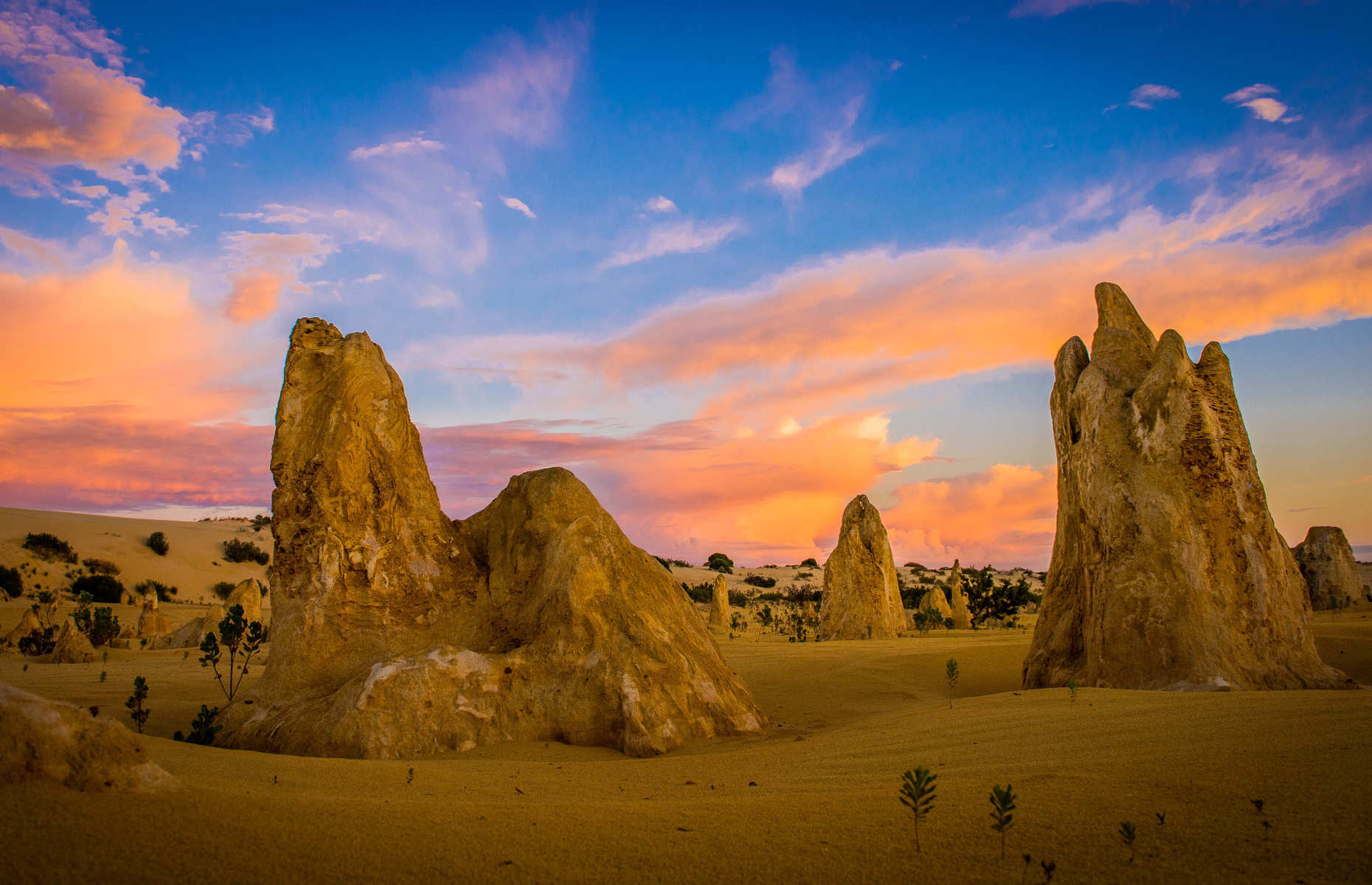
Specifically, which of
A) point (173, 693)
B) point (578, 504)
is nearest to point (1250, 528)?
point (578, 504)

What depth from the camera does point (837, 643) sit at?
1820 centimetres

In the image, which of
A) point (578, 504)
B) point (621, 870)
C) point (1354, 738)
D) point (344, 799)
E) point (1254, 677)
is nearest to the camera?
point (621, 870)

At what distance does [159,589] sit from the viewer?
124ft

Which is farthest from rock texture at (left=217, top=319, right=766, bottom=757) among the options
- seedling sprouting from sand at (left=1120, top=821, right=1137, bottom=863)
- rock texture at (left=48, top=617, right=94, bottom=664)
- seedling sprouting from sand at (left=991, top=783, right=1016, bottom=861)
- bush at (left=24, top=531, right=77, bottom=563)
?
bush at (left=24, top=531, right=77, bottom=563)

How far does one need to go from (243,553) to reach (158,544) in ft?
15.1

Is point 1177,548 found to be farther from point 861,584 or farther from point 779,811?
point 861,584

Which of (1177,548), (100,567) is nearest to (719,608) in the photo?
(1177,548)

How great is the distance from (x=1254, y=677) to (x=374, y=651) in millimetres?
9950

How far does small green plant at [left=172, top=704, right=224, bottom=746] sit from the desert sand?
211cm

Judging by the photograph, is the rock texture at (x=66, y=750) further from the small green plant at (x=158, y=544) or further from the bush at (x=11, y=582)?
the small green plant at (x=158, y=544)

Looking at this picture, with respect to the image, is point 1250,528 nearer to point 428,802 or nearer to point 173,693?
point 428,802

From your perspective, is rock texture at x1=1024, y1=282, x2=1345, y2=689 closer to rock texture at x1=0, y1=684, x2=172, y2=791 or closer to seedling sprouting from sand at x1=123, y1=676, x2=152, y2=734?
rock texture at x1=0, y1=684, x2=172, y2=791

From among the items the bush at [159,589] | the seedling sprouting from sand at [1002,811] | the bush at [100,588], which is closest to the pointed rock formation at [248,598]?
Answer: the bush at [100,588]

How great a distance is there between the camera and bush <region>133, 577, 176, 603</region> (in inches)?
1416
